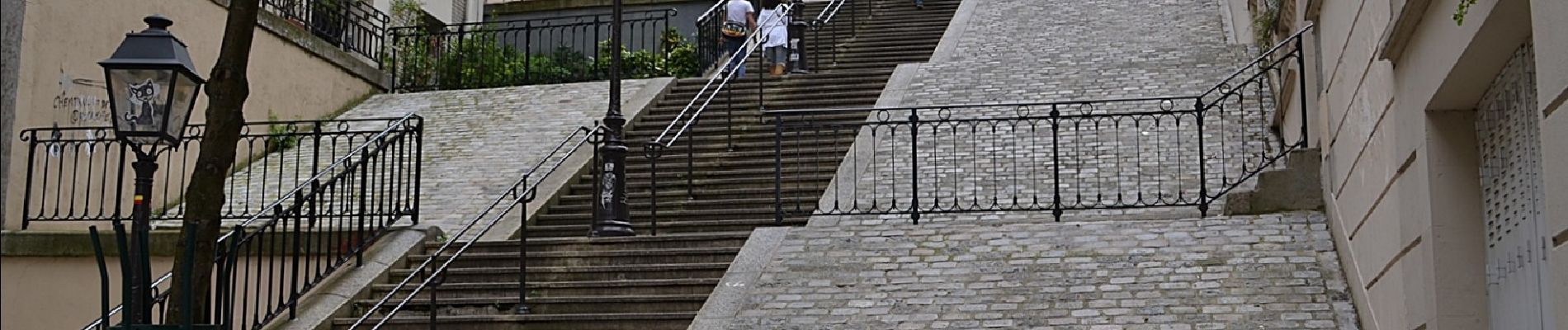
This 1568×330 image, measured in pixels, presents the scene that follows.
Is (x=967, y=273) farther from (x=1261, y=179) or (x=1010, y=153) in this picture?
(x=1010, y=153)

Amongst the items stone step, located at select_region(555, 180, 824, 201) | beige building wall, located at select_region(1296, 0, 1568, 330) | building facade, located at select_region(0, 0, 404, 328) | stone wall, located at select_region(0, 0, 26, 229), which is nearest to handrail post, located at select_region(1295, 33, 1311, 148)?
beige building wall, located at select_region(1296, 0, 1568, 330)

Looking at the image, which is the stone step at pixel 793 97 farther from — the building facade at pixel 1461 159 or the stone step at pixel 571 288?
the building facade at pixel 1461 159

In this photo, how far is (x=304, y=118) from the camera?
63.6 ft

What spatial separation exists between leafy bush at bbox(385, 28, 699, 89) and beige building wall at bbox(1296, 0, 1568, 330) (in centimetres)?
1284

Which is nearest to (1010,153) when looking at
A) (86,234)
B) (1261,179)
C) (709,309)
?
(1261,179)

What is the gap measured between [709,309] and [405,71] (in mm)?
11417

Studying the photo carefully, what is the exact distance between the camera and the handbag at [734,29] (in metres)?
21.0

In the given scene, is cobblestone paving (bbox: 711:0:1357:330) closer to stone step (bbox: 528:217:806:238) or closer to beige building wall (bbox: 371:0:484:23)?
stone step (bbox: 528:217:806:238)

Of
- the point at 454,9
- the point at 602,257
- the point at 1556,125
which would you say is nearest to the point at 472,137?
the point at 602,257

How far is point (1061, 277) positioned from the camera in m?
11.4

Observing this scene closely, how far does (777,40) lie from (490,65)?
4.30 metres

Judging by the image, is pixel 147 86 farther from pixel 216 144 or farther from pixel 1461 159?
pixel 1461 159

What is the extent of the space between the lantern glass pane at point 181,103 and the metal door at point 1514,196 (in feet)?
19.1

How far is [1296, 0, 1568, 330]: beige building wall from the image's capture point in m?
5.29
